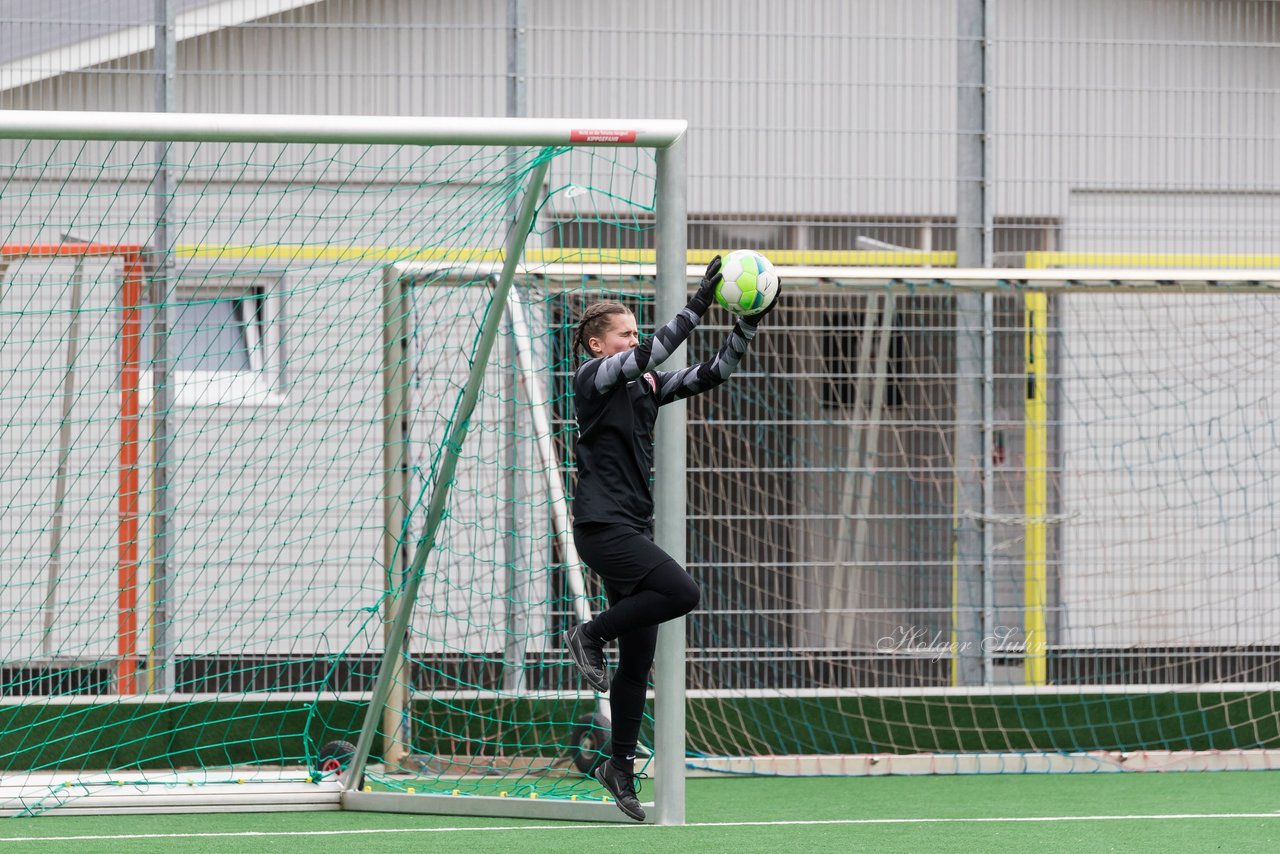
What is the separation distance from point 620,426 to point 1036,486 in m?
3.02

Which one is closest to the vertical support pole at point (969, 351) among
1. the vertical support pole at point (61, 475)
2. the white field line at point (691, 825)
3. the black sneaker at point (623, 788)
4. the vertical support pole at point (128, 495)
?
the white field line at point (691, 825)

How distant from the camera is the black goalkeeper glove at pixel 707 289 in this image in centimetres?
466

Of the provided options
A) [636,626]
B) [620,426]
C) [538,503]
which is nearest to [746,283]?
[620,426]

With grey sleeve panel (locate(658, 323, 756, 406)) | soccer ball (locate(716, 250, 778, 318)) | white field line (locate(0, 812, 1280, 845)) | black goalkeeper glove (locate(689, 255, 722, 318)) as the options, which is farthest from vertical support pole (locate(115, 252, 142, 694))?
soccer ball (locate(716, 250, 778, 318))

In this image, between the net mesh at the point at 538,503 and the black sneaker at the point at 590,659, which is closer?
the black sneaker at the point at 590,659

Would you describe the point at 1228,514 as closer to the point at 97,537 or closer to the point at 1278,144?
the point at 1278,144

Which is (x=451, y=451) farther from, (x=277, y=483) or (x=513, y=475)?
(x=277, y=483)

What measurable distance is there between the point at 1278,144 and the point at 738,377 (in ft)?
8.64

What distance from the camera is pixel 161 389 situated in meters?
6.73

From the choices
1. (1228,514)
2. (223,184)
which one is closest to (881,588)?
(1228,514)

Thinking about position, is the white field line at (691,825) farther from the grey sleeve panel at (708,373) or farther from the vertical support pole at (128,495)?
the vertical support pole at (128,495)

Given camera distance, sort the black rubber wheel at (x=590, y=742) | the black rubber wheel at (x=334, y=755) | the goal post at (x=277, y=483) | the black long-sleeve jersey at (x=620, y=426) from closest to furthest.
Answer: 1. the black long-sleeve jersey at (x=620, y=426)
2. the black rubber wheel at (x=590, y=742)
3. the black rubber wheel at (x=334, y=755)
4. the goal post at (x=277, y=483)

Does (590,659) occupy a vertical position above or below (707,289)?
below

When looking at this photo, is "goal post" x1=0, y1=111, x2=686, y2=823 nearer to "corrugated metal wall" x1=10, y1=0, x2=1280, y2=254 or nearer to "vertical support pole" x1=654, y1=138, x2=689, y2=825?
"corrugated metal wall" x1=10, y1=0, x2=1280, y2=254
